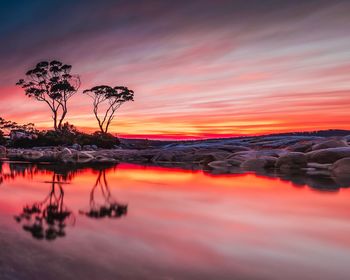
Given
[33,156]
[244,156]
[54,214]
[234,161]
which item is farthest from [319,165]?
[33,156]

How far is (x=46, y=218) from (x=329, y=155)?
37.3 feet

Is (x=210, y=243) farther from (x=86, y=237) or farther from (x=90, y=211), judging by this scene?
(x=90, y=211)

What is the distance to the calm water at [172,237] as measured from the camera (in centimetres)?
221

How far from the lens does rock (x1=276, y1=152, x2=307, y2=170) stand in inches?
500

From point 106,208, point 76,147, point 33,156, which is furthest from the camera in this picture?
point 76,147

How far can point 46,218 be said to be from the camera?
3.70 meters

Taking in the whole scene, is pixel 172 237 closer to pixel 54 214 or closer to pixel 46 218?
pixel 46 218

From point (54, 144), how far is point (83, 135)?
3187mm

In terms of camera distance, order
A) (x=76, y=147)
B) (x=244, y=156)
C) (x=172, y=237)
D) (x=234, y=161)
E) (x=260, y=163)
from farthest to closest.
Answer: (x=76, y=147) < (x=244, y=156) < (x=234, y=161) < (x=260, y=163) < (x=172, y=237)

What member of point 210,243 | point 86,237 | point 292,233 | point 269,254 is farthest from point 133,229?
point 292,233

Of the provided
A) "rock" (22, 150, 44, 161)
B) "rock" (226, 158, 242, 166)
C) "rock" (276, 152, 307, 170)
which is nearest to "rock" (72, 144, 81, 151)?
"rock" (22, 150, 44, 161)

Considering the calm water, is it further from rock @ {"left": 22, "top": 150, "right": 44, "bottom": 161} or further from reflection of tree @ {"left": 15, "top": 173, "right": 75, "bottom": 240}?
rock @ {"left": 22, "top": 150, "right": 44, "bottom": 161}

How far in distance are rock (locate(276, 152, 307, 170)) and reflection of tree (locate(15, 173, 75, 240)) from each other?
9.41 m

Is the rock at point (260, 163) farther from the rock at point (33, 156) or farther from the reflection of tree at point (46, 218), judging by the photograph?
the rock at point (33, 156)
